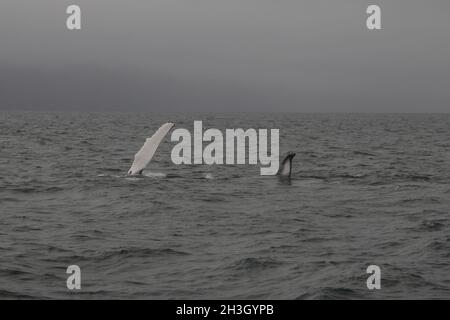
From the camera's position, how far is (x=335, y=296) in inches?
442

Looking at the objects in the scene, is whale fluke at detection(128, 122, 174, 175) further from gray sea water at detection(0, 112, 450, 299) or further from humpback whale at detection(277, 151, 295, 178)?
humpback whale at detection(277, 151, 295, 178)

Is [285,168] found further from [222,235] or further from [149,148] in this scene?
[222,235]

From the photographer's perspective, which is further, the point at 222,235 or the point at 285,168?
the point at 285,168

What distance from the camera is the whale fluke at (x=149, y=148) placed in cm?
2134

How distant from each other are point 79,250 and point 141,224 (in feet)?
10.7

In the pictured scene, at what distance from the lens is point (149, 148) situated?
22.2 metres

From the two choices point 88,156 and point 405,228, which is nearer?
point 405,228

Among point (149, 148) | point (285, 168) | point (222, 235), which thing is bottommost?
point (222, 235)

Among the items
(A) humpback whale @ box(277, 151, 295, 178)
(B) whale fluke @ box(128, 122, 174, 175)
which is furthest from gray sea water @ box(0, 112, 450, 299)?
(B) whale fluke @ box(128, 122, 174, 175)

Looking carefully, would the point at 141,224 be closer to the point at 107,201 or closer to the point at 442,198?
the point at 107,201

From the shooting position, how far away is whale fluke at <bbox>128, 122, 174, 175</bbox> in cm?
2134

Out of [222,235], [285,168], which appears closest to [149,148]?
[285,168]
